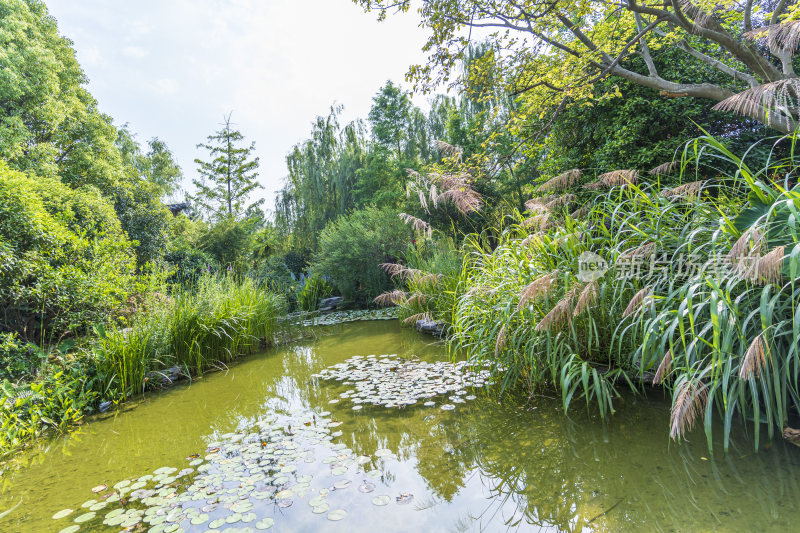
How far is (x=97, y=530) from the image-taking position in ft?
5.82

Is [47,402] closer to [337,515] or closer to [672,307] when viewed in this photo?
[337,515]

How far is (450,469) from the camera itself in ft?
7.02

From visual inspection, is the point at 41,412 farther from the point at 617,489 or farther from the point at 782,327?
the point at 782,327

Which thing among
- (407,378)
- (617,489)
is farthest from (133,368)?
(617,489)

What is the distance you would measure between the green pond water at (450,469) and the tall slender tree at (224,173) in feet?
67.6

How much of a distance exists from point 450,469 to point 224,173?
76.3 ft

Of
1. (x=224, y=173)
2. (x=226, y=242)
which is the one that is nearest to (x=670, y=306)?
(x=226, y=242)

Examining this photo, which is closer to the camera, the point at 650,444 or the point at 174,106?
the point at 650,444

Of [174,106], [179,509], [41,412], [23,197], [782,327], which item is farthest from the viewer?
[174,106]

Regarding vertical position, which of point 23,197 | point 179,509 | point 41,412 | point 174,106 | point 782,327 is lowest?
point 179,509

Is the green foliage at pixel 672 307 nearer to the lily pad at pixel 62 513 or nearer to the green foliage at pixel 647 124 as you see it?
the green foliage at pixel 647 124

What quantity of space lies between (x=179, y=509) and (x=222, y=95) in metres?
18.2

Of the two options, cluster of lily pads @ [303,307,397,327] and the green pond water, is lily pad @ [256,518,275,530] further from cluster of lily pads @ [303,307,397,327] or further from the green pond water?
cluster of lily pads @ [303,307,397,327]

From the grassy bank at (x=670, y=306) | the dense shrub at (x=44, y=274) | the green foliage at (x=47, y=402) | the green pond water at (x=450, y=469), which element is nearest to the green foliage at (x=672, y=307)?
the grassy bank at (x=670, y=306)
